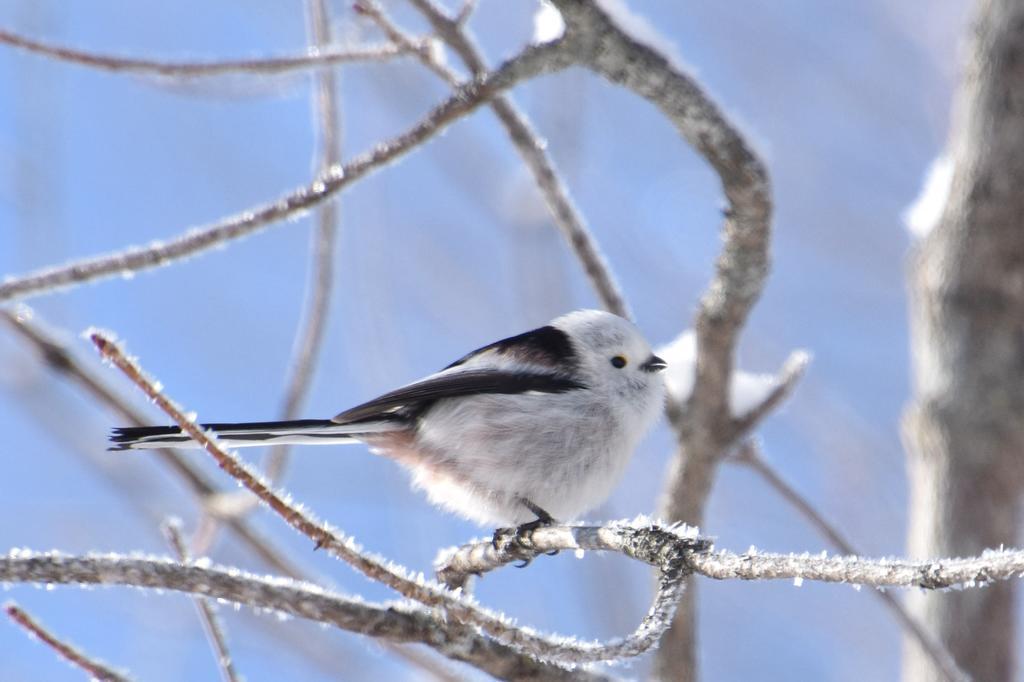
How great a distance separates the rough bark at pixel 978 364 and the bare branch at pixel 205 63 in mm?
1669

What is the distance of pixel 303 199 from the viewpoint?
1907 mm

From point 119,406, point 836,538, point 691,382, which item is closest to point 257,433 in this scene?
point 119,406

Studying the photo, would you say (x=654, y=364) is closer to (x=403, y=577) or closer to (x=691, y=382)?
(x=691, y=382)

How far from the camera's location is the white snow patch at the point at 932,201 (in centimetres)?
300

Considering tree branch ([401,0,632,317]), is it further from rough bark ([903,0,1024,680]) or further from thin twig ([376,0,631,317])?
rough bark ([903,0,1024,680])

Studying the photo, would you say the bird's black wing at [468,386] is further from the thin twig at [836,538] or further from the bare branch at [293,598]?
the bare branch at [293,598]

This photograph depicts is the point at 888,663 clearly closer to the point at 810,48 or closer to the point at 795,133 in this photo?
the point at 795,133

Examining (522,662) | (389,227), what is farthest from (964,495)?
(389,227)

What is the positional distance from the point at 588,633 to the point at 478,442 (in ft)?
8.57

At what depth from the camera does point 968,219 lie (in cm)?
289

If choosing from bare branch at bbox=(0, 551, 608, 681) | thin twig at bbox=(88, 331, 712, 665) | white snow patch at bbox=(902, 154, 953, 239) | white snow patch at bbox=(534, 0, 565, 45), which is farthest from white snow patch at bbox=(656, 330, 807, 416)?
thin twig at bbox=(88, 331, 712, 665)

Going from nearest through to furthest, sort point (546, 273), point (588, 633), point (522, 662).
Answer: point (522, 662)
point (546, 273)
point (588, 633)

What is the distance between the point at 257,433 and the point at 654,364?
108 cm

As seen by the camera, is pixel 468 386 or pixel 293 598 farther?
pixel 468 386
